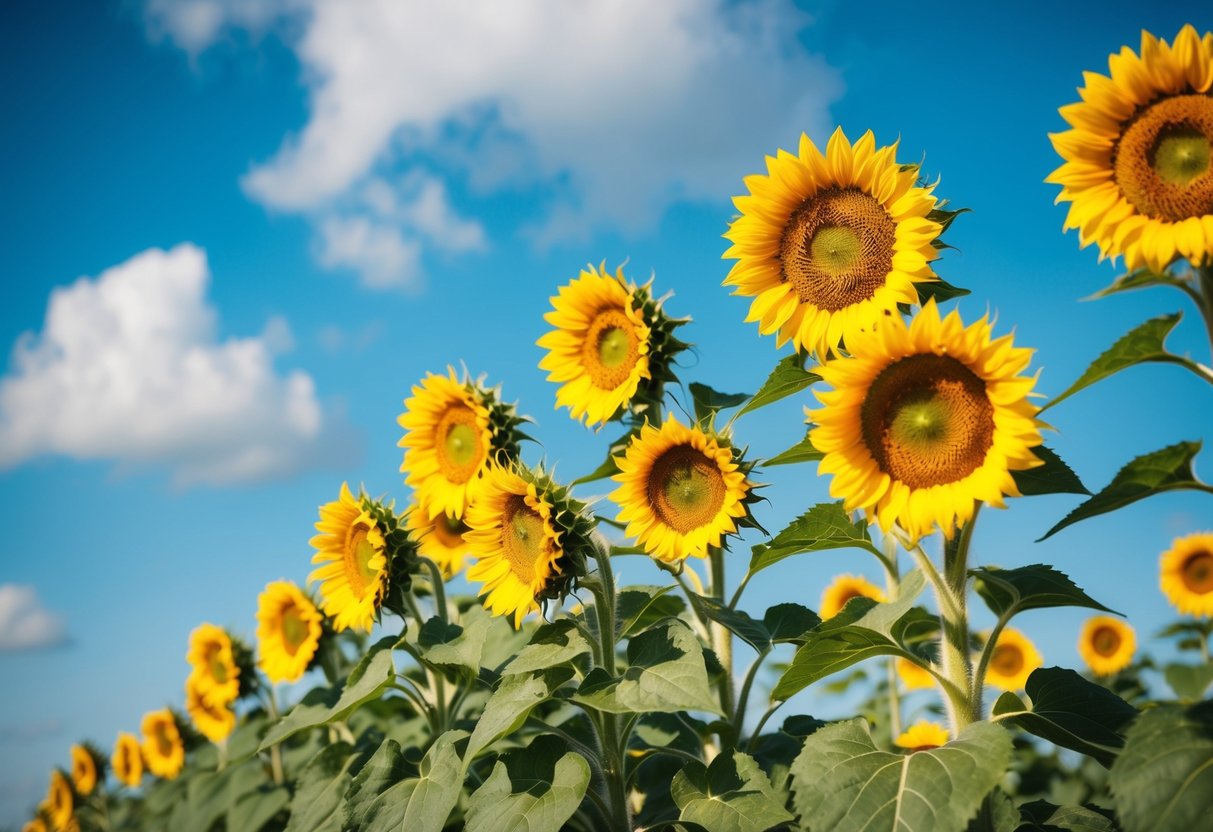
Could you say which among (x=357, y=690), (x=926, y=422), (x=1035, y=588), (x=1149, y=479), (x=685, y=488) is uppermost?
(x=685, y=488)

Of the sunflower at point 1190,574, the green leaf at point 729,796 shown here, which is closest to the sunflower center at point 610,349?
the green leaf at point 729,796

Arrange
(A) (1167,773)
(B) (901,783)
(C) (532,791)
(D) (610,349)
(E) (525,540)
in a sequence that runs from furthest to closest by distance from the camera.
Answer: (D) (610,349)
(E) (525,540)
(C) (532,791)
(B) (901,783)
(A) (1167,773)

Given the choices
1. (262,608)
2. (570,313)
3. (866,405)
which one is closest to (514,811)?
(866,405)

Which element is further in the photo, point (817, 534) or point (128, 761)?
point (128, 761)

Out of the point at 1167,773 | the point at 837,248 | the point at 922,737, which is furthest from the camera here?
the point at 922,737

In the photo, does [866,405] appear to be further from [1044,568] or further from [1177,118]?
[1177,118]

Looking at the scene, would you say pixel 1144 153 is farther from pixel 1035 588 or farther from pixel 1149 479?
pixel 1035 588

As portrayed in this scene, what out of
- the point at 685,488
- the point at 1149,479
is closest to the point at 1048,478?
the point at 1149,479

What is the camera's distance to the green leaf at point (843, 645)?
2982mm

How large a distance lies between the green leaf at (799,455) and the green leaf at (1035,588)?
0.61 m

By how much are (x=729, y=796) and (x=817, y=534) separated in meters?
0.91

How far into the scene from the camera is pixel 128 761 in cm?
822

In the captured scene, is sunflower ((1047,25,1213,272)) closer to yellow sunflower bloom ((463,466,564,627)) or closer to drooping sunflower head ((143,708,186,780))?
yellow sunflower bloom ((463,466,564,627))

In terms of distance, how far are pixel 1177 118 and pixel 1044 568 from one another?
1.42 meters
